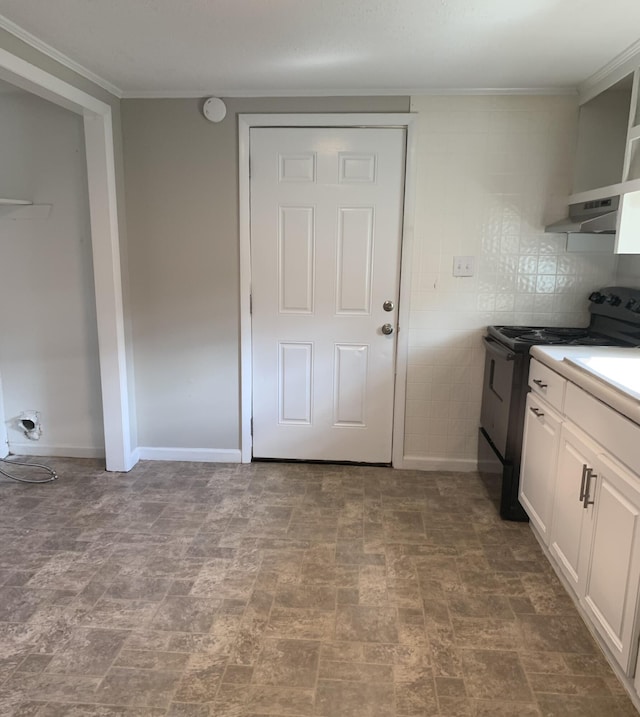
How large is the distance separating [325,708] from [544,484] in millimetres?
1283

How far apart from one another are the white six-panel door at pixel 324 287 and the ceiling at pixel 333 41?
349 mm

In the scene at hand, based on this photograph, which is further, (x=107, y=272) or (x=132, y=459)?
(x=132, y=459)

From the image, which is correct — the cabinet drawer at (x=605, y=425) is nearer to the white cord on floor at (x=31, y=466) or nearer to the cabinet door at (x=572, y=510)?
the cabinet door at (x=572, y=510)

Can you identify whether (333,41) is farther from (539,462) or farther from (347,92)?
(539,462)

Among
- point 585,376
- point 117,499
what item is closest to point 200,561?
point 117,499

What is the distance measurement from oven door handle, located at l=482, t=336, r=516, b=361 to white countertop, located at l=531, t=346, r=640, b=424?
5.3 inches

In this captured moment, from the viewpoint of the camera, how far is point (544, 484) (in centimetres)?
235

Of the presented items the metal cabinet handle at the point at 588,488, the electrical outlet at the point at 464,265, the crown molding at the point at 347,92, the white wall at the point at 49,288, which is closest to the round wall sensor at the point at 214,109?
the crown molding at the point at 347,92

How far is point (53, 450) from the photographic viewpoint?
3.53 m

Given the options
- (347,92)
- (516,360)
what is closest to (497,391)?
(516,360)

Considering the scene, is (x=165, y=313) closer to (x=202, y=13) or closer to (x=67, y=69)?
(x=67, y=69)

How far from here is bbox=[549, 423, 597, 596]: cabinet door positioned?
1.92 metres

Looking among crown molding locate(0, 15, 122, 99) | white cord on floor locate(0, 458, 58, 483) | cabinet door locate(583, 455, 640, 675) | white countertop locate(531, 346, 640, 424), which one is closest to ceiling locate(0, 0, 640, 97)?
crown molding locate(0, 15, 122, 99)

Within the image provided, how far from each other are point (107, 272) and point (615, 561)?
2.74 m
